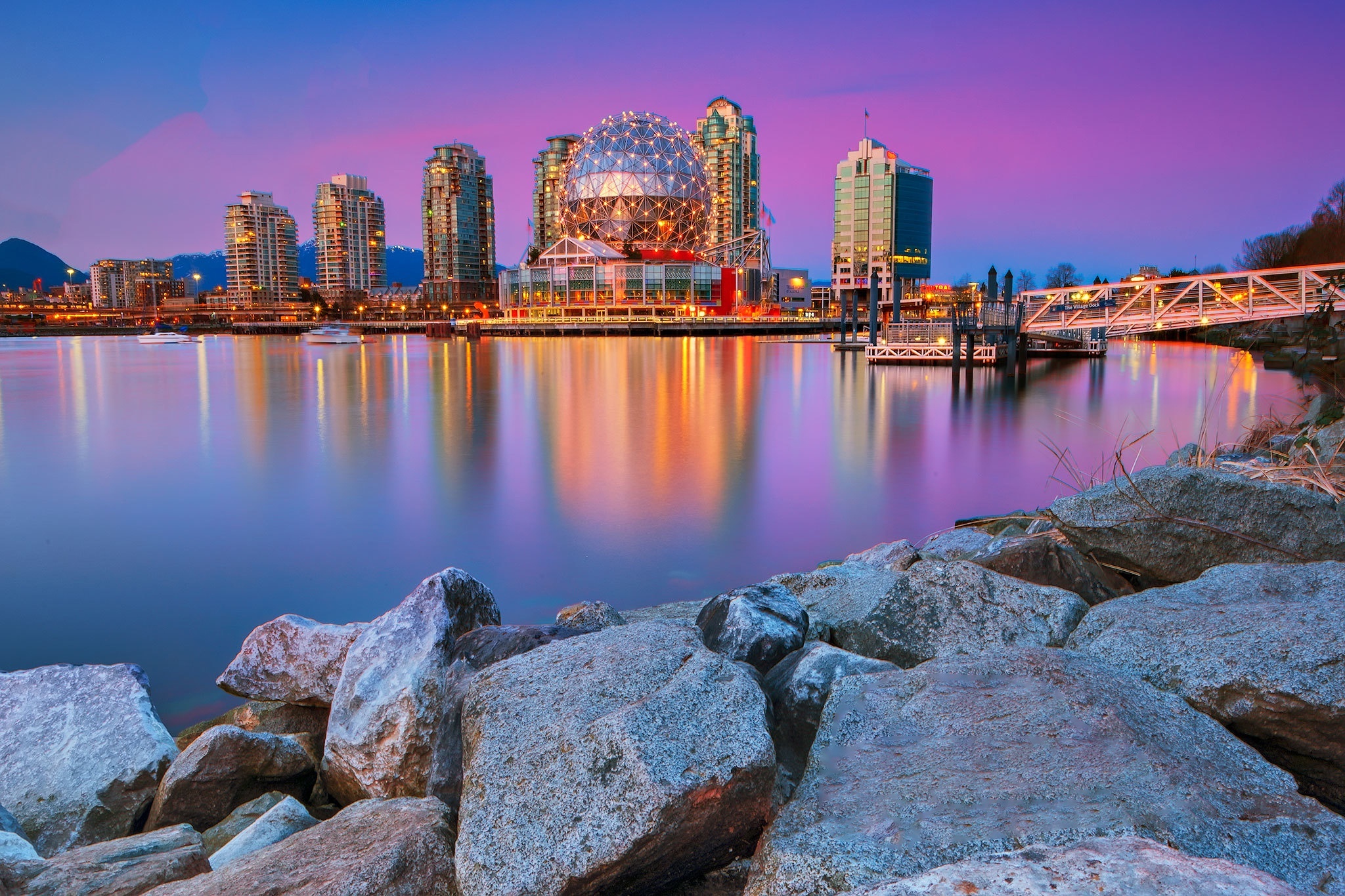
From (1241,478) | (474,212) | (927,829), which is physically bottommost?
(927,829)

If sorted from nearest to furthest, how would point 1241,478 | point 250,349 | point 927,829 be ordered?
point 927,829 < point 1241,478 < point 250,349

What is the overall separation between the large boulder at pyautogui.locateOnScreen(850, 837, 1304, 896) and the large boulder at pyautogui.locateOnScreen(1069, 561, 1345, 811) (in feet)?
4.53

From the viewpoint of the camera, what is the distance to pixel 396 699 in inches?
160

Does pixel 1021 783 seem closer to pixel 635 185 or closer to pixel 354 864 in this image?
pixel 354 864

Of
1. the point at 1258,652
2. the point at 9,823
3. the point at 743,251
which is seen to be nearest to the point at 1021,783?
the point at 1258,652

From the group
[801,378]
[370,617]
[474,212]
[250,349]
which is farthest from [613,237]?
[474,212]

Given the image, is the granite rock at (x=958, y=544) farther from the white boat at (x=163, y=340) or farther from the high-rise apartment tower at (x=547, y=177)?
the high-rise apartment tower at (x=547, y=177)

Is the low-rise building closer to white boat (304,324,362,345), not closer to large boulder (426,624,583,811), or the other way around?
white boat (304,324,362,345)

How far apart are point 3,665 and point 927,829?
24.0ft

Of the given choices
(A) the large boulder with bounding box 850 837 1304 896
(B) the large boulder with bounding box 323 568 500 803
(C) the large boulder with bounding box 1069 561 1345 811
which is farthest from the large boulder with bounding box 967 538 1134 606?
(A) the large boulder with bounding box 850 837 1304 896

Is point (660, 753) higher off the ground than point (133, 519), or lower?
higher

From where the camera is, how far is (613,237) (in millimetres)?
96375

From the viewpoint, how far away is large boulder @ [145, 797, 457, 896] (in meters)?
2.67

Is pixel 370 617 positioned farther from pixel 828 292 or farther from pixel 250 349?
pixel 828 292
